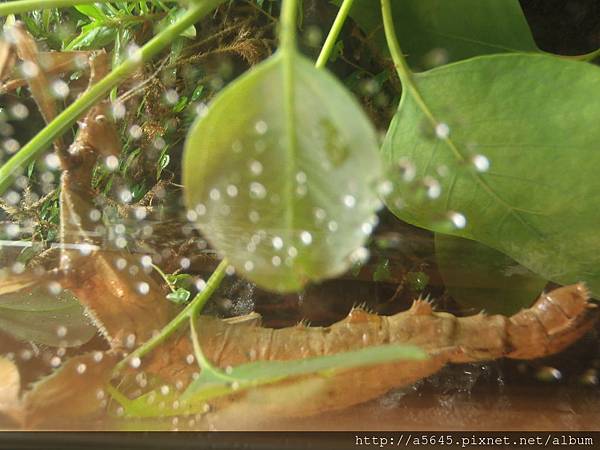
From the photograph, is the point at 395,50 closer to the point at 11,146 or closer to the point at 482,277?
the point at 482,277

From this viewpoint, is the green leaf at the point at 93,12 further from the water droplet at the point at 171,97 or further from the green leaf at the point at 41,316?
the green leaf at the point at 41,316

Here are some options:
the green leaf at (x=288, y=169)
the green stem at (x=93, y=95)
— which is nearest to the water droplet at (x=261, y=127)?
the green leaf at (x=288, y=169)

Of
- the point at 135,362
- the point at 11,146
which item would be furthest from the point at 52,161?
the point at 135,362

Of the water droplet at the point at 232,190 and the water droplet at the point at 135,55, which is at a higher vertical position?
the water droplet at the point at 135,55

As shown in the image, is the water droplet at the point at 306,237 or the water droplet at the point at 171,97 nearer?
the water droplet at the point at 306,237

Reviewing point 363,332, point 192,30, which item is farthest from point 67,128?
point 363,332

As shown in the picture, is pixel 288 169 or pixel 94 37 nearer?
pixel 288 169

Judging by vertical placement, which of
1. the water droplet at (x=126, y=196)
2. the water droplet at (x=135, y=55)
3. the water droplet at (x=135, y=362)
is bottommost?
the water droplet at (x=135, y=362)
